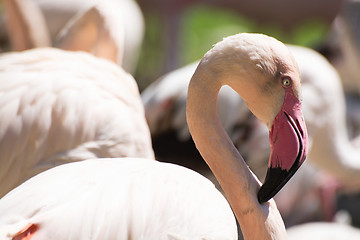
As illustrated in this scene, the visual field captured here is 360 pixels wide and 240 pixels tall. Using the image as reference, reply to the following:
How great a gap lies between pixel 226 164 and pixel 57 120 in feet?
2.67

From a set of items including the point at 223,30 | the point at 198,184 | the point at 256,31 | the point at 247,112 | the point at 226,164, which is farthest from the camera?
the point at 223,30

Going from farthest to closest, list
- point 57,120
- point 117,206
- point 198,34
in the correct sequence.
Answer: point 198,34 → point 57,120 → point 117,206

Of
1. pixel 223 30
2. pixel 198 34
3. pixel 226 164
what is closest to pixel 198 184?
pixel 226 164

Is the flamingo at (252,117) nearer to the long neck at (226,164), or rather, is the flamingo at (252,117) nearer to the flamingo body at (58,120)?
the flamingo body at (58,120)

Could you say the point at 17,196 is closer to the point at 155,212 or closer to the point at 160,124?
the point at 155,212

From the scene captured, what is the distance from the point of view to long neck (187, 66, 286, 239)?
1.94 meters

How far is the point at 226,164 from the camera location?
78.4 inches

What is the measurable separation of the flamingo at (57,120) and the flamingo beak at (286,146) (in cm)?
77

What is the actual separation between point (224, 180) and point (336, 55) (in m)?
3.97

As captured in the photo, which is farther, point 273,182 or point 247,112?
point 247,112

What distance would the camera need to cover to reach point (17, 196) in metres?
1.77

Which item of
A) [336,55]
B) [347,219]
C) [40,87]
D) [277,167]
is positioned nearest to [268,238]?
[277,167]

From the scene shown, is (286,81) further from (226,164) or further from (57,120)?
(57,120)

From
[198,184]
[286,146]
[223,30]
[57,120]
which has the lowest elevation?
[223,30]
